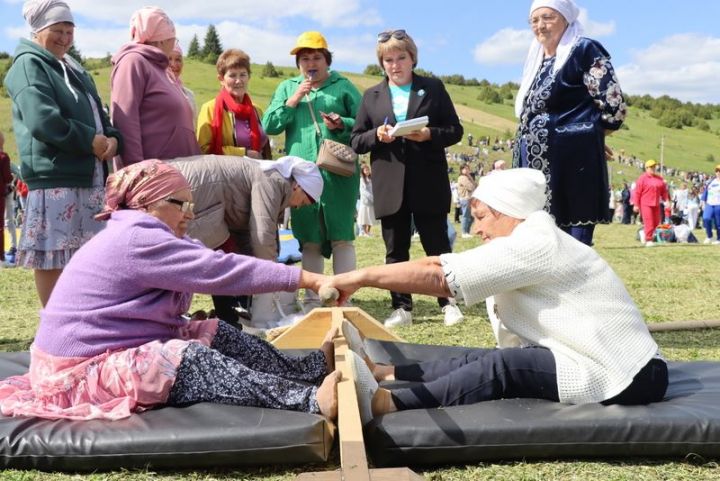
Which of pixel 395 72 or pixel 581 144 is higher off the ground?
pixel 395 72

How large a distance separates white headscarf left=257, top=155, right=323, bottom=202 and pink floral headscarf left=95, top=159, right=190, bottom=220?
1.99 meters

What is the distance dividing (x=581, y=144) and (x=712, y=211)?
47.3 feet

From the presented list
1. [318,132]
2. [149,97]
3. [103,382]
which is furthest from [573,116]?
[103,382]

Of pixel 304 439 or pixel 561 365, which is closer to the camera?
pixel 304 439

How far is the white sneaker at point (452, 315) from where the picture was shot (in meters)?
5.82

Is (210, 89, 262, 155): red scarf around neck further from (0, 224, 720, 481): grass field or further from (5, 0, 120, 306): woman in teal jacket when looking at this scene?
(0, 224, 720, 481): grass field

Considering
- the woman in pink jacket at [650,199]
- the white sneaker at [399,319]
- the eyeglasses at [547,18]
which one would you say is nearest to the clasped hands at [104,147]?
the white sneaker at [399,319]

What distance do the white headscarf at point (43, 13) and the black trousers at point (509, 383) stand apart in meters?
3.13

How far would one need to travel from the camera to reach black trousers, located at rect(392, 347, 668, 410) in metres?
3.03

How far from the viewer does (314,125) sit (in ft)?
19.8

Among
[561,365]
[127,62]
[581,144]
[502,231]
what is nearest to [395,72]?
[581,144]

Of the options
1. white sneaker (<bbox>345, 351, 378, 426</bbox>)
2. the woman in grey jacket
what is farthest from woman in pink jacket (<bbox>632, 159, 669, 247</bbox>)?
white sneaker (<bbox>345, 351, 378, 426</bbox>)

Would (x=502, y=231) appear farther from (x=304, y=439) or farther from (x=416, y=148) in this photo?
(x=416, y=148)

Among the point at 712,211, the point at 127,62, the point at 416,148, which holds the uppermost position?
the point at 127,62
